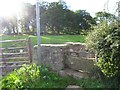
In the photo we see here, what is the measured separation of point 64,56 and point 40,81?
40.1 inches

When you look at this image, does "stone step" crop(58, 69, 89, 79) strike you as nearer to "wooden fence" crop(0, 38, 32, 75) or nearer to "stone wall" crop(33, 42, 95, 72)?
"stone wall" crop(33, 42, 95, 72)

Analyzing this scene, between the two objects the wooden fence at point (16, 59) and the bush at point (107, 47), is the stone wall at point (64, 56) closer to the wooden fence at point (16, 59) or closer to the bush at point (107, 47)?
the bush at point (107, 47)

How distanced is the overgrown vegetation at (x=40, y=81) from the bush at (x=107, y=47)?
1.42ft

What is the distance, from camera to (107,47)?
201 inches

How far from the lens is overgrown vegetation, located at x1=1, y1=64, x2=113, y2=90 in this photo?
546cm

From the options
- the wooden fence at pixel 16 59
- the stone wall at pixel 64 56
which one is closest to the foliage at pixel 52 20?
the wooden fence at pixel 16 59

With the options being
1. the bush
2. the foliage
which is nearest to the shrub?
the bush

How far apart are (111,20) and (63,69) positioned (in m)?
1.78

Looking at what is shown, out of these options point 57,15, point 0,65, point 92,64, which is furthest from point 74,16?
point 92,64

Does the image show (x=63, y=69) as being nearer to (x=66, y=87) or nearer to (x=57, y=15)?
(x=66, y=87)

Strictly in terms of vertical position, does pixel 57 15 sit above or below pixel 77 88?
above

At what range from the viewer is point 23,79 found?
5770mm

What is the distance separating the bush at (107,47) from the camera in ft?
16.0

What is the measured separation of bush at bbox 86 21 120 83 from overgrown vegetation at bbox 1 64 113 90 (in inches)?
17.0
